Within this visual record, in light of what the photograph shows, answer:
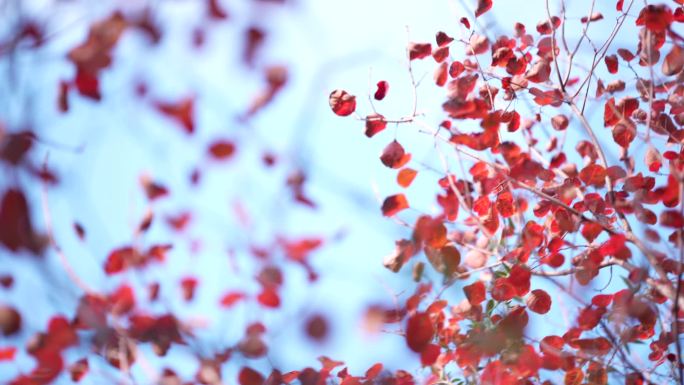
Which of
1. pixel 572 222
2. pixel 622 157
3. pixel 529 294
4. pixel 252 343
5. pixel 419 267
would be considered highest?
pixel 622 157

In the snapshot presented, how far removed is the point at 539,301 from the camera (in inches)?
81.8

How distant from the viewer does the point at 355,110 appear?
6.86 feet

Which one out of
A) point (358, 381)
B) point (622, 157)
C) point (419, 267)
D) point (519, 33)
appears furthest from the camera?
point (519, 33)

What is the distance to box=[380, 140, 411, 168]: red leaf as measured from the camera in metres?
2.08

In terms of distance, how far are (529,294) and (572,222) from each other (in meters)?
0.31

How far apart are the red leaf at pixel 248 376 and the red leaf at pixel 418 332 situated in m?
0.49

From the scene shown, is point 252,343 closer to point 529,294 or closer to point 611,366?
point 529,294

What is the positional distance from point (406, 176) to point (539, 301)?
2.18 ft

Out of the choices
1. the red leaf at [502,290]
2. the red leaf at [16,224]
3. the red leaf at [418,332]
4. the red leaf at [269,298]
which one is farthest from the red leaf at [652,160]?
the red leaf at [16,224]

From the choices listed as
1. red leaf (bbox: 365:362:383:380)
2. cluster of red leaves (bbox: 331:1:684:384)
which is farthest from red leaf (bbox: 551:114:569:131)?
red leaf (bbox: 365:362:383:380)

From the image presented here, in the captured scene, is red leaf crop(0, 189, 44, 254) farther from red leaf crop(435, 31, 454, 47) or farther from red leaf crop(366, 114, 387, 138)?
red leaf crop(435, 31, 454, 47)

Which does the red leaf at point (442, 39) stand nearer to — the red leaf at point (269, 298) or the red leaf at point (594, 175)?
the red leaf at point (594, 175)

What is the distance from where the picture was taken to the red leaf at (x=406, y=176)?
2.16 m

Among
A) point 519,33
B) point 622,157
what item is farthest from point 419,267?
point 519,33
